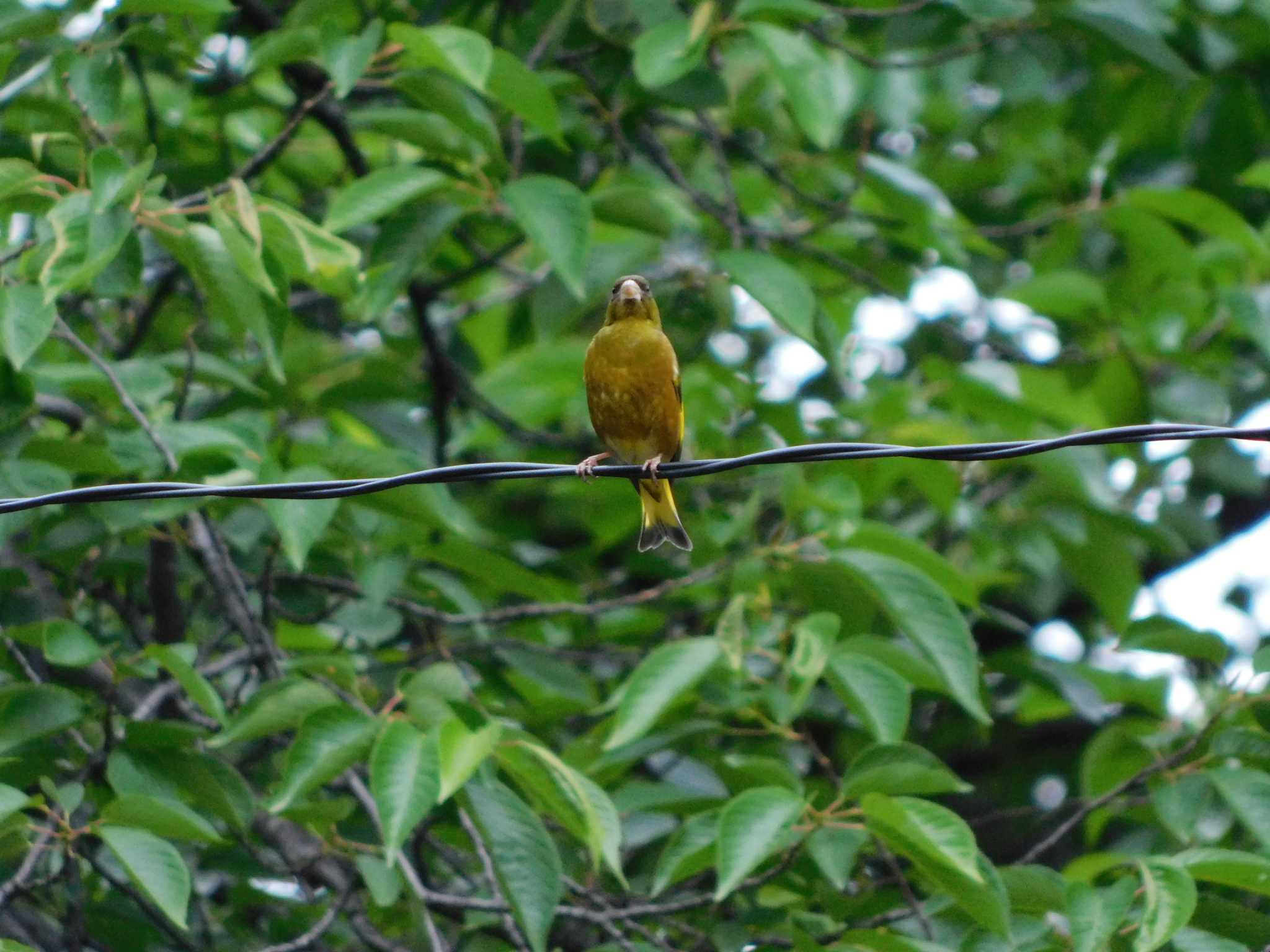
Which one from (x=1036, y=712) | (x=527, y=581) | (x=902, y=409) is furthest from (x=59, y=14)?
(x=1036, y=712)

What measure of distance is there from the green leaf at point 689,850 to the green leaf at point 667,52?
1815 millimetres

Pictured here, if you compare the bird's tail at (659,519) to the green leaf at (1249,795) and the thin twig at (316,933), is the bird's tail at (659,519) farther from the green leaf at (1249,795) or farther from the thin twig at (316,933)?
the green leaf at (1249,795)

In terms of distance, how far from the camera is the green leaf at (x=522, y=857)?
2.94 meters

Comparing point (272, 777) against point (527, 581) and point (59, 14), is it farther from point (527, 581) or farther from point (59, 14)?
point (59, 14)

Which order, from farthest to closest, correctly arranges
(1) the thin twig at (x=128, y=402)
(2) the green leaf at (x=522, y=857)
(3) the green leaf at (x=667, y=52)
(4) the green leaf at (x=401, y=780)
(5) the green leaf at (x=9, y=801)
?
(3) the green leaf at (x=667, y=52) → (1) the thin twig at (x=128, y=402) → (2) the green leaf at (x=522, y=857) → (4) the green leaf at (x=401, y=780) → (5) the green leaf at (x=9, y=801)

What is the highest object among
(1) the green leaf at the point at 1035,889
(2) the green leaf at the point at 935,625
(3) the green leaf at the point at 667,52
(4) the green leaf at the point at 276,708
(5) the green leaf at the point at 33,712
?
(3) the green leaf at the point at 667,52

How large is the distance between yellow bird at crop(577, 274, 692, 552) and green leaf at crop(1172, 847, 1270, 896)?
1655 millimetres

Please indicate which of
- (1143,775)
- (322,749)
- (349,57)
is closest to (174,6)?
(349,57)

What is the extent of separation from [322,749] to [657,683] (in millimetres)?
742

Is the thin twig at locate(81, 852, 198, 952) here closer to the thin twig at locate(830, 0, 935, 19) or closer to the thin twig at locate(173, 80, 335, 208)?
the thin twig at locate(173, 80, 335, 208)

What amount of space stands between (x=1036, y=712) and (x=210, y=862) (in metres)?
2.62

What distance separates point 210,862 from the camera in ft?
12.6

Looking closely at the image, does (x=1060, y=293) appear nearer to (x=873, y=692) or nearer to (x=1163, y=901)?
(x=873, y=692)

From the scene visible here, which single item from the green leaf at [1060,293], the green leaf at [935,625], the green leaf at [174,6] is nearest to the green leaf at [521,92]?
the green leaf at [174,6]
